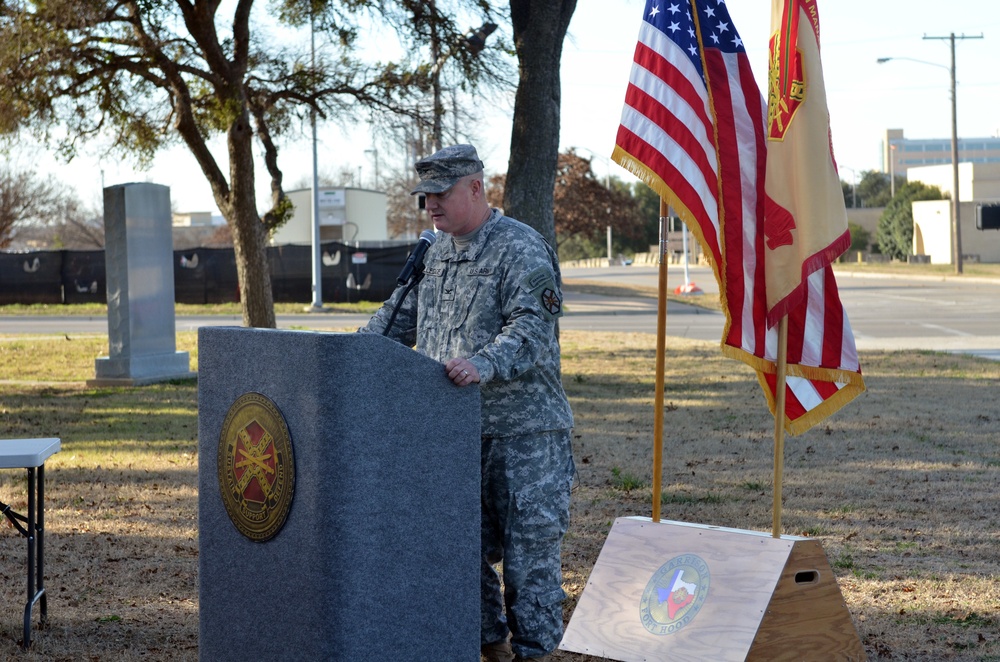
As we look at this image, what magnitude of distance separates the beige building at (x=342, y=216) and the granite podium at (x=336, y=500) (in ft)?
157

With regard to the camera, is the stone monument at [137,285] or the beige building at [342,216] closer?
the stone monument at [137,285]

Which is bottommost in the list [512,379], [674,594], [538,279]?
[674,594]

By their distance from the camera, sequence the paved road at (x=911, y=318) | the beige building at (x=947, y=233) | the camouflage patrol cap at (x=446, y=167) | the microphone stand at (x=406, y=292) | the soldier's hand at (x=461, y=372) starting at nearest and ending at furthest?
the soldier's hand at (x=461, y=372), the camouflage patrol cap at (x=446, y=167), the microphone stand at (x=406, y=292), the paved road at (x=911, y=318), the beige building at (x=947, y=233)

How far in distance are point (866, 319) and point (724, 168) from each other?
2019 cm

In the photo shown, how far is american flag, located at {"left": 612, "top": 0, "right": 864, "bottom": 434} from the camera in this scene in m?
4.93

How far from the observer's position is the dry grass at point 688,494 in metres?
5.35

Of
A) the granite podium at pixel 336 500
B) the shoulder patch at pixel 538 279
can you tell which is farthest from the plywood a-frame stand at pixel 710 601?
the shoulder patch at pixel 538 279

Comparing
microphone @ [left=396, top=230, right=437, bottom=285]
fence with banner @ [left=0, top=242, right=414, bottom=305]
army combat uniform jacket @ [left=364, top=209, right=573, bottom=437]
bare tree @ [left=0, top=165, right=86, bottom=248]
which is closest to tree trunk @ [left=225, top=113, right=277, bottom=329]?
microphone @ [left=396, top=230, right=437, bottom=285]

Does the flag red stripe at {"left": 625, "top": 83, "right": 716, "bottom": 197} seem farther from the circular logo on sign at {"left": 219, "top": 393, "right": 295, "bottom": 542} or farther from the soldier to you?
the circular logo on sign at {"left": 219, "top": 393, "right": 295, "bottom": 542}

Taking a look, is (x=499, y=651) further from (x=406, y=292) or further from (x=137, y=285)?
(x=137, y=285)

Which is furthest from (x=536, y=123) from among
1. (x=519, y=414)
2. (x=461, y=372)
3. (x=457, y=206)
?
(x=461, y=372)

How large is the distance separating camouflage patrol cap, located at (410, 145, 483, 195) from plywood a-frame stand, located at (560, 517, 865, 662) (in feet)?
5.81

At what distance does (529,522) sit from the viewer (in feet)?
13.7

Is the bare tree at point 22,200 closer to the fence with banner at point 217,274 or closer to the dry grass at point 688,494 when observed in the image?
the fence with banner at point 217,274
